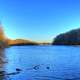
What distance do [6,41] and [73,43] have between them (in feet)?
1.41

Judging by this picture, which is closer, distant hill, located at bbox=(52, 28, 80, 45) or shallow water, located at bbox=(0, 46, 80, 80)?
distant hill, located at bbox=(52, 28, 80, 45)

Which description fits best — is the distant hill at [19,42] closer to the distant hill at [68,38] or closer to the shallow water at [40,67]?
the distant hill at [68,38]

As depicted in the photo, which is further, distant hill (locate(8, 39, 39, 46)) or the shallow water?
the shallow water

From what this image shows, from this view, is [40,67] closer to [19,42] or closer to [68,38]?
[68,38]

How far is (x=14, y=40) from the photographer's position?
58.7 inches

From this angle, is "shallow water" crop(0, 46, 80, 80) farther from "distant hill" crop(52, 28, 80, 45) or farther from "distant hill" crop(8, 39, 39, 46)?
"distant hill" crop(8, 39, 39, 46)

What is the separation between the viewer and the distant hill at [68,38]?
1.53 m

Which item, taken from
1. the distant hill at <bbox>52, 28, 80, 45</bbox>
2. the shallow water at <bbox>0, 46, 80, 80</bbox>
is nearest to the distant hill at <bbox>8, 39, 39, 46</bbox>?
the distant hill at <bbox>52, 28, 80, 45</bbox>

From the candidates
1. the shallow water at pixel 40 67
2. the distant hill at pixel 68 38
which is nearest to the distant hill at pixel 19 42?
the distant hill at pixel 68 38

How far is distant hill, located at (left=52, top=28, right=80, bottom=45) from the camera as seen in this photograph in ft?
5.01

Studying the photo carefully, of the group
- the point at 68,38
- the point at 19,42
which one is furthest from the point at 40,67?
the point at 19,42

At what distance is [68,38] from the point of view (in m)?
1.60

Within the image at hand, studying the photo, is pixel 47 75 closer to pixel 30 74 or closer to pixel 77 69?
pixel 30 74

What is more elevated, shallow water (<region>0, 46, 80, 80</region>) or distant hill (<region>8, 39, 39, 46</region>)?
distant hill (<region>8, 39, 39, 46</region>)
